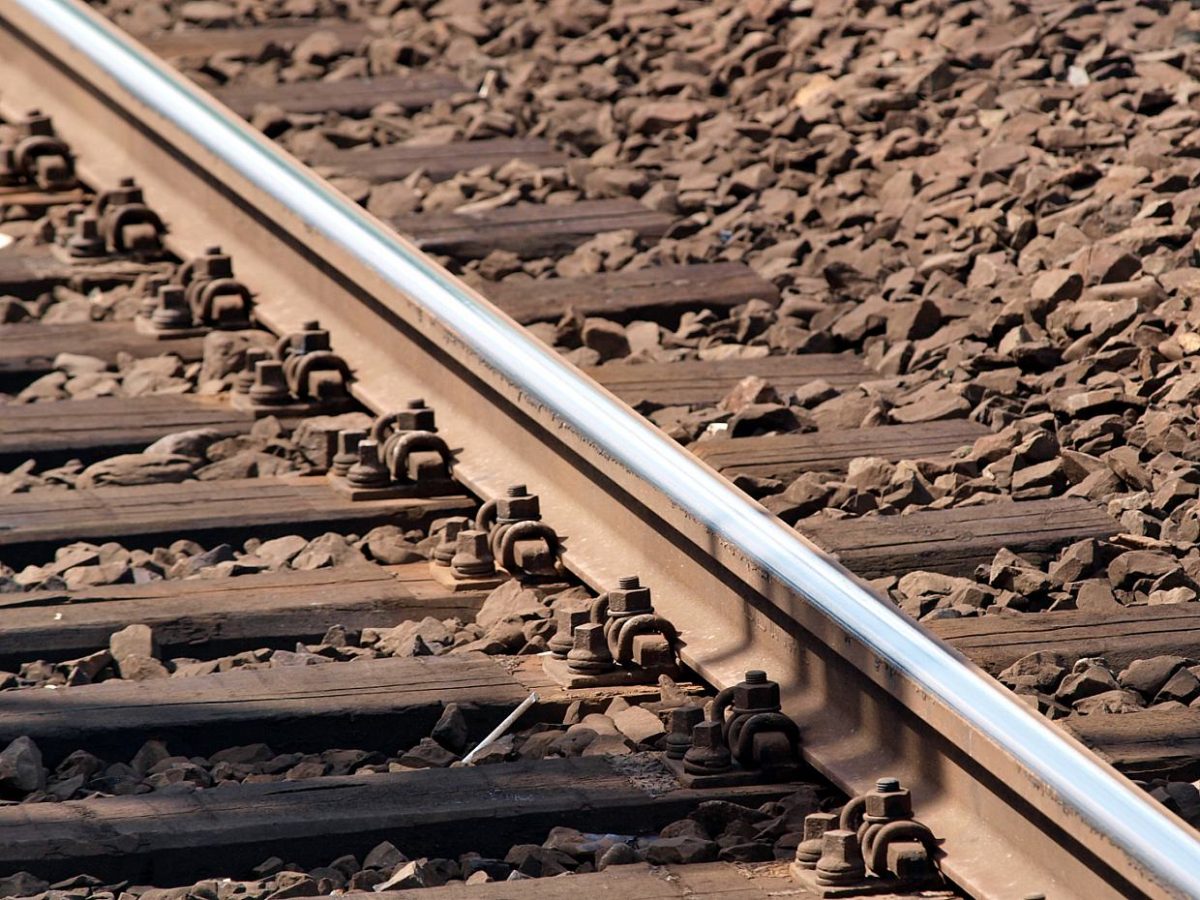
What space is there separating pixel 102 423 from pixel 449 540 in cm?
94

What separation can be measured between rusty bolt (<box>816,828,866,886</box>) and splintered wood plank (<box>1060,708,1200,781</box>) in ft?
1.28

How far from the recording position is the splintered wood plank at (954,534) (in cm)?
413

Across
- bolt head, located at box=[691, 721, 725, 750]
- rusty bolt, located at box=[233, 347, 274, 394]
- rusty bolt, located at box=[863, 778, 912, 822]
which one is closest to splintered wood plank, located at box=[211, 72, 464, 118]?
rusty bolt, located at box=[233, 347, 274, 394]

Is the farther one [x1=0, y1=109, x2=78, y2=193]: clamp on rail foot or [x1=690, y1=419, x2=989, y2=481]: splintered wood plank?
[x1=0, y1=109, x2=78, y2=193]: clamp on rail foot

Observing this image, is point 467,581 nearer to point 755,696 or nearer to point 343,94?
point 755,696

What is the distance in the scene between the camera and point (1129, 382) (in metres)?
4.75

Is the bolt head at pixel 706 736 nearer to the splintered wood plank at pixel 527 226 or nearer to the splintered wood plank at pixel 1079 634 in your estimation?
the splintered wood plank at pixel 1079 634

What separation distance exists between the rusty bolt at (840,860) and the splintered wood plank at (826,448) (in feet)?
4.79

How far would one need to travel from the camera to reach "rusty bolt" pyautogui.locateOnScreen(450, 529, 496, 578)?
4207 millimetres

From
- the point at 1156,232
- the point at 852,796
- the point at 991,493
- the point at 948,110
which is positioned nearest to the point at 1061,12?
the point at 948,110

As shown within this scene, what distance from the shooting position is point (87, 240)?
5.96 metres

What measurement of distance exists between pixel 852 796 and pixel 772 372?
193 cm

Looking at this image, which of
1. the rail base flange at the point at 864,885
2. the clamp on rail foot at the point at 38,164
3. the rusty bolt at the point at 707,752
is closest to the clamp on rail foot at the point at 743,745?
the rusty bolt at the point at 707,752

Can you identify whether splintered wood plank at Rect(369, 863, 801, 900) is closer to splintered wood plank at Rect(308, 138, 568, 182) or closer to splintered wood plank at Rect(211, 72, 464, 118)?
splintered wood plank at Rect(308, 138, 568, 182)
